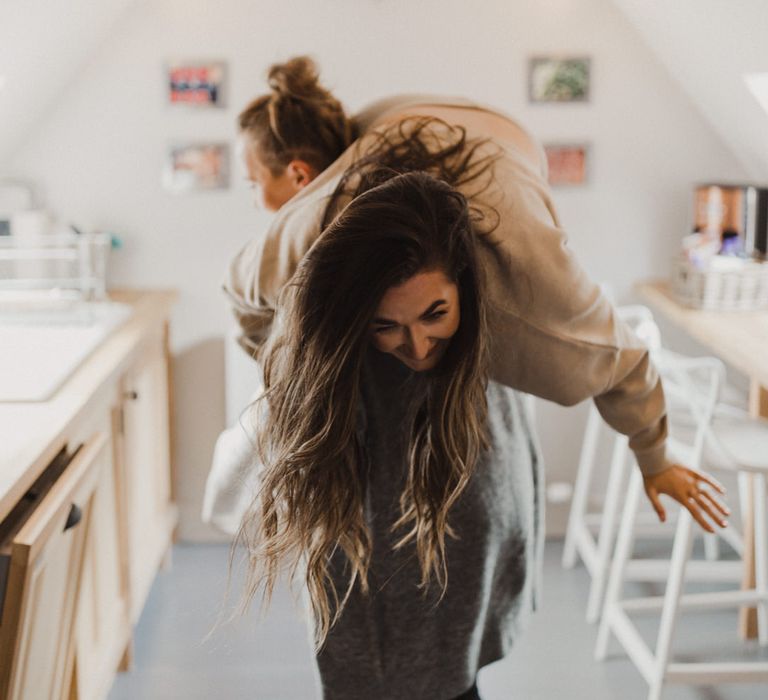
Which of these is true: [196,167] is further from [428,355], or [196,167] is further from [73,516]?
[428,355]

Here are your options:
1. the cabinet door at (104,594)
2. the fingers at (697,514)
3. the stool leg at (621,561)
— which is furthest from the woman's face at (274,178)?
the stool leg at (621,561)

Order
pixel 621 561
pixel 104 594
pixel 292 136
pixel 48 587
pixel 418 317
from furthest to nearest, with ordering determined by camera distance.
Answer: pixel 621 561
pixel 104 594
pixel 292 136
pixel 48 587
pixel 418 317

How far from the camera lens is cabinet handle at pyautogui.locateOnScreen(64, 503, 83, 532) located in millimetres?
1461

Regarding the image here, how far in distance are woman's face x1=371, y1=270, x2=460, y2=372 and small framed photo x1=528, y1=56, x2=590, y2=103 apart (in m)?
1.83

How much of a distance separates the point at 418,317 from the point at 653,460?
51 cm

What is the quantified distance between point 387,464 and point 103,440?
527mm

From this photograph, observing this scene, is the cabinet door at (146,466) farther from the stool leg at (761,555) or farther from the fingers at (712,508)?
the stool leg at (761,555)

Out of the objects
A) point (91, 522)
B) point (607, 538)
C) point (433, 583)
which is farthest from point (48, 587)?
point (607, 538)

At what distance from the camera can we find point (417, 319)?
1.21 m

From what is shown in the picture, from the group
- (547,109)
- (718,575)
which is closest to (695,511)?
(718,575)

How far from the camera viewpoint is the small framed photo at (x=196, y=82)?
9.38ft

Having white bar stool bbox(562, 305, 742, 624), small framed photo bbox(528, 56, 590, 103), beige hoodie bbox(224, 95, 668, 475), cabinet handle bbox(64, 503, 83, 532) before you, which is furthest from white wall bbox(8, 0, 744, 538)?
cabinet handle bbox(64, 503, 83, 532)

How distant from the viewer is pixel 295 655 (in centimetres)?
253

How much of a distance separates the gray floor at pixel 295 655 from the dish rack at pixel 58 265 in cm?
88
